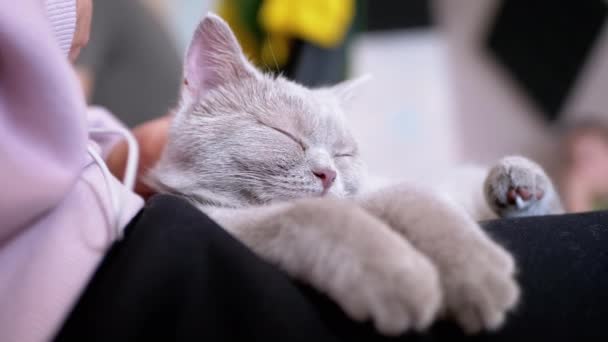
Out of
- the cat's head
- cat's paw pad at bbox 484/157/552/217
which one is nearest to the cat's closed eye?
the cat's head

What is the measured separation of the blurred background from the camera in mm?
1673

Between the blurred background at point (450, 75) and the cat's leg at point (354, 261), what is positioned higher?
the cat's leg at point (354, 261)

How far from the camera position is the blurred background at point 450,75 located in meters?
1.67

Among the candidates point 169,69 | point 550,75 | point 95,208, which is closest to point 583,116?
point 550,75

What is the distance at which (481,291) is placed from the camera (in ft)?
1.63

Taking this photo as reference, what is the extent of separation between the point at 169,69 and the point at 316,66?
1.91 ft

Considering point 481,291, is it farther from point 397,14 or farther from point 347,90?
point 397,14

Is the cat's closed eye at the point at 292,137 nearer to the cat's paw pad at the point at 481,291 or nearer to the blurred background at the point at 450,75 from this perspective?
the cat's paw pad at the point at 481,291

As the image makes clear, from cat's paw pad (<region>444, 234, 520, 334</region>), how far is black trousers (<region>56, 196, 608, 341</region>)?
22 mm

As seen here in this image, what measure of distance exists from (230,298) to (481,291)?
276 mm

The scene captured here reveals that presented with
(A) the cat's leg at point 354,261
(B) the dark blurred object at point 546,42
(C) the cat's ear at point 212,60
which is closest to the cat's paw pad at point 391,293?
(A) the cat's leg at point 354,261

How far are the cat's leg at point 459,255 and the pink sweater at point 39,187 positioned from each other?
388 millimetres

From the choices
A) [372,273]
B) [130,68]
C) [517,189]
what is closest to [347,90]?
[517,189]

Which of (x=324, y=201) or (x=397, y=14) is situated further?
(x=397, y=14)
